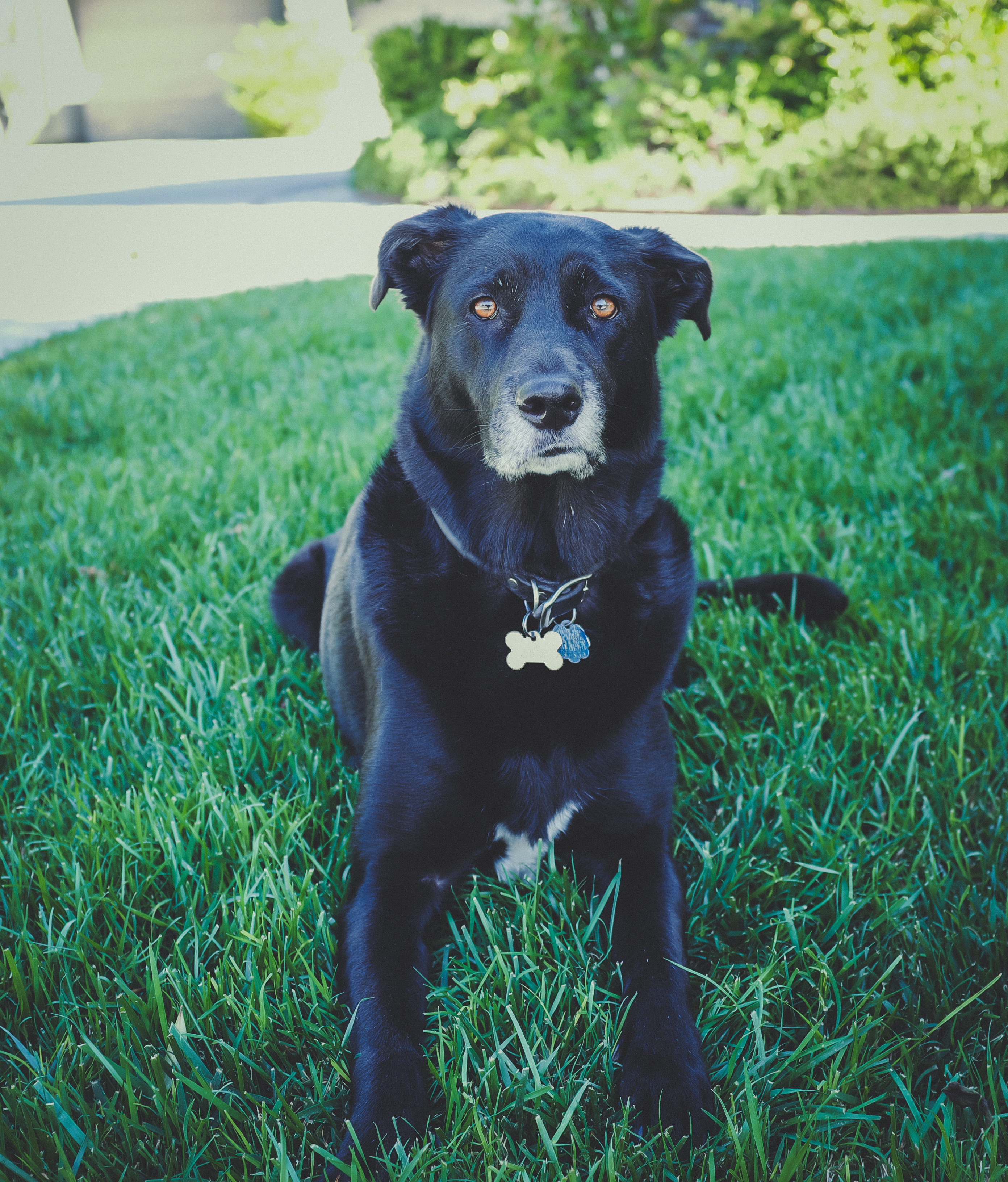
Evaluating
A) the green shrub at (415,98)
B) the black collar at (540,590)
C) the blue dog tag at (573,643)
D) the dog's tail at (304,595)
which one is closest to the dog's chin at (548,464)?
the black collar at (540,590)

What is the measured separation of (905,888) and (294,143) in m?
20.8

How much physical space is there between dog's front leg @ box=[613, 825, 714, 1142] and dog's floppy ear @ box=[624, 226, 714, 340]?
4.11 ft

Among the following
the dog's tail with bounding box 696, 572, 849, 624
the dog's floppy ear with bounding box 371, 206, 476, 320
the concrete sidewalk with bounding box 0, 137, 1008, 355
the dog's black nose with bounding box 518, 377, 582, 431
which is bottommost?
the dog's tail with bounding box 696, 572, 849, 624

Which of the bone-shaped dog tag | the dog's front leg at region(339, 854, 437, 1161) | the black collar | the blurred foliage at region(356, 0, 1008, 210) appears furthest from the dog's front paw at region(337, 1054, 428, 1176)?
the blurred foliage at region(356, 0, 1008, 210)

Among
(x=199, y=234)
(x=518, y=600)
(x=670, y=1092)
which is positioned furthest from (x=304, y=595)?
(x=199, y=234)

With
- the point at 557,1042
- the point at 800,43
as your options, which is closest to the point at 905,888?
the point at 557,1042

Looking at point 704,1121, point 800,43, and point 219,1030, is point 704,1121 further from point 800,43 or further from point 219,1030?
point 800,43

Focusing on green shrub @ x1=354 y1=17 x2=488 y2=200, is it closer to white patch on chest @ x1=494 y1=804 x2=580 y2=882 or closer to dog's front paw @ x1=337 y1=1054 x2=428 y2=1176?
white patch on chest @ x1=494 y1=804 x2=580 y2=882

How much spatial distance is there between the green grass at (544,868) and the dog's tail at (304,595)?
0.25ft

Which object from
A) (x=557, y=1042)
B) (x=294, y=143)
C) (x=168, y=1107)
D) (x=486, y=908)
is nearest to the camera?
(x=168, y=1107)

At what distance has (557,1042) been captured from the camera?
145cm

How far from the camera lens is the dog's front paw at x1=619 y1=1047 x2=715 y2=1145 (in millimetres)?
1337

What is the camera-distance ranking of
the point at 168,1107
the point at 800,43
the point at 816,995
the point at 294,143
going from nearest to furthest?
the point at 168,1107 < the point at 816,995 < the point at 800,43 < the point at 294,143

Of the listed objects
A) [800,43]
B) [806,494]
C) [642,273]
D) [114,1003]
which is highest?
[800,43]
